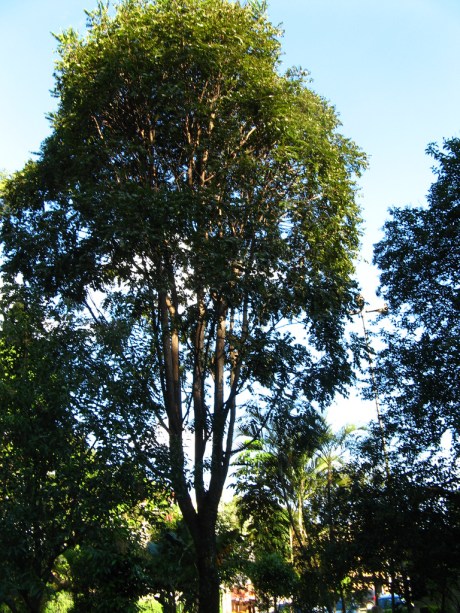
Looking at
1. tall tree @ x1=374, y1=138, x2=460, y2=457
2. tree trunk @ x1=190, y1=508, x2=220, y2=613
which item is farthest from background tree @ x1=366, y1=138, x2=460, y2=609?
tree trunk @ x1=190, y1=508, x2=220, y2=613

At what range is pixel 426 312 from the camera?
14797 millimetres

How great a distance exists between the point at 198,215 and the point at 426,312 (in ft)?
21.4

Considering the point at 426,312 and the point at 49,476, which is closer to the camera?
the point at 49,476

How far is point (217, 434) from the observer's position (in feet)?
43.9

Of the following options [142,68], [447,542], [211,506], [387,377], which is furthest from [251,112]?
[447,542]

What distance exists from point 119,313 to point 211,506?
4763mm

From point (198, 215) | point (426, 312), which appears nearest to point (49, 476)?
point (198, 215)

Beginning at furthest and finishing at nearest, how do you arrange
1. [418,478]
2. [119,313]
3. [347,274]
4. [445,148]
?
[347,274] → [445,148] → [418,478] → [119,313]

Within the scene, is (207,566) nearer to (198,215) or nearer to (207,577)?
(207,577)

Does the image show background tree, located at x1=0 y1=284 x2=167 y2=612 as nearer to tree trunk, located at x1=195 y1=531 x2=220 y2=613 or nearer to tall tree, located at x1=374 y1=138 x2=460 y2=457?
tree trunk, located at x1=195 y1=531 x2=220 y2=613

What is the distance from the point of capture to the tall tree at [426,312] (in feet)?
45.2

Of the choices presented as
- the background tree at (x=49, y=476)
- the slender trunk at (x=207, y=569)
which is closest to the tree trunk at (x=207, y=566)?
the slender trunk at (x=207, y=569)

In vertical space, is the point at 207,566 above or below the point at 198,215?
below

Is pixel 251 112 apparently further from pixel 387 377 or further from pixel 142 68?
pixel 387 377
